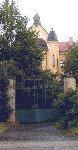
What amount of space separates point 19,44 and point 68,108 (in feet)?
38.5

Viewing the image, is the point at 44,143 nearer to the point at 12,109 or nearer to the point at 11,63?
the point at 12,109

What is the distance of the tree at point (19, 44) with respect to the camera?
33750 mm

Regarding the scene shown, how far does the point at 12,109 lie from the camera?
27.3 m

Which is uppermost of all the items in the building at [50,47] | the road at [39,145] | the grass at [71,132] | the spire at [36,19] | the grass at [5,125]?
the spire at [36,19]

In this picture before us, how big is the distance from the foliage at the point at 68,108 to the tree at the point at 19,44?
943cm

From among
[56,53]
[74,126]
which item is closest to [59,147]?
[74,126]

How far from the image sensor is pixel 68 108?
24078 millimetres

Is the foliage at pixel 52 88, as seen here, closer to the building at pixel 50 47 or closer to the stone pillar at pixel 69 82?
the stone pillar at pixel 69 82

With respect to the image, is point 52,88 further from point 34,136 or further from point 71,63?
point 71,63

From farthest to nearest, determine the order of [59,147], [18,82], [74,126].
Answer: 1. [18,82]
2. [74,126]
3. [59,147]

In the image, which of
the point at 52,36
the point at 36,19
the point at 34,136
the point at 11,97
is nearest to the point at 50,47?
the point at 52,36

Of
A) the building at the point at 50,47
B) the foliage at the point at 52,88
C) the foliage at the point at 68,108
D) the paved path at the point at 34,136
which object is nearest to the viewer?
the paved path at the point at 34,136

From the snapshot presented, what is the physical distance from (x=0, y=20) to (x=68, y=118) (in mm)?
14813

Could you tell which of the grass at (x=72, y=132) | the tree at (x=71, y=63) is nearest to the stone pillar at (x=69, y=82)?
the grass at (x=72, y=132)
